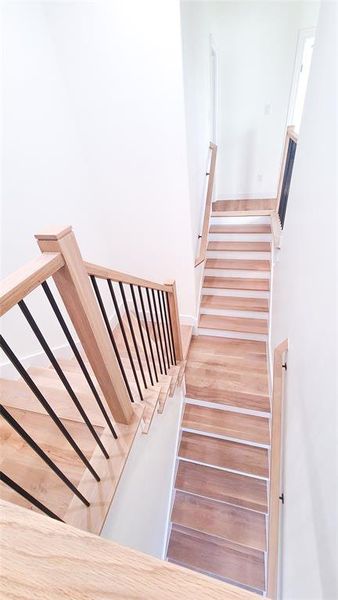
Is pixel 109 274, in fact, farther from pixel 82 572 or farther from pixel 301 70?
pixel 301 70

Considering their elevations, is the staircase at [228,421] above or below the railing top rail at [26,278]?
below

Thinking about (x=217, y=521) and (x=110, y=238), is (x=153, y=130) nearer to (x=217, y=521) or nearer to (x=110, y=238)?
(x=110, y=238)

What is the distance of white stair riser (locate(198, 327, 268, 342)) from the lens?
295cm

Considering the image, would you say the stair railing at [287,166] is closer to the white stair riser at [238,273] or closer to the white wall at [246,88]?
the white stair riser at [238,273]

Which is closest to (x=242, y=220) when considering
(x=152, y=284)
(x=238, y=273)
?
(x=238, y=273)

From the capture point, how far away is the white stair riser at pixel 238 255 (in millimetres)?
3268

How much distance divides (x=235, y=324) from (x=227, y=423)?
110 centimetres

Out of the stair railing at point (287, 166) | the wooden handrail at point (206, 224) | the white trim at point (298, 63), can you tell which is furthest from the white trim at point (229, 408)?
the white trim at point (298, 63)

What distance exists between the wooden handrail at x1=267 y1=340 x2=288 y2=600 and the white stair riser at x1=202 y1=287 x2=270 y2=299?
135 centimetres

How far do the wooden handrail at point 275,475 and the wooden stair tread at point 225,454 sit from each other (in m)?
0.48

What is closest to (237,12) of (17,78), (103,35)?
(103,35)

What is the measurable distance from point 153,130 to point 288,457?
243 centimetres

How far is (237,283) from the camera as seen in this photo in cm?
323

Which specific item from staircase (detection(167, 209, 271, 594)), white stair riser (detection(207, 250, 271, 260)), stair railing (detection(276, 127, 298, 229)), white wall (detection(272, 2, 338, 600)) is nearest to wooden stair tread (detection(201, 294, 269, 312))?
staircase (detection(167, 209, 271, 594))
